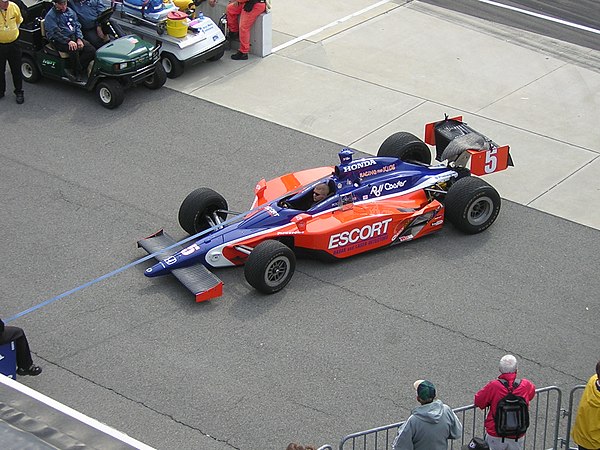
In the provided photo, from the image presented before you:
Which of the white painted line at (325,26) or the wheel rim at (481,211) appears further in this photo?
Answer: the white painted line at (325,26)

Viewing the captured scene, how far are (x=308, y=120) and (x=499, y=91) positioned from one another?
9.72ft

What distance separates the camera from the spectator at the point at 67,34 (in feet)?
48.4

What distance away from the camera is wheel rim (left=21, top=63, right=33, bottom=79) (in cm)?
1554

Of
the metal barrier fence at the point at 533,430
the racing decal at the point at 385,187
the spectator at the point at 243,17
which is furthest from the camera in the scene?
the spectator at the point at 243,17

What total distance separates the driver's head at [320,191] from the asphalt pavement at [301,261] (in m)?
0.73

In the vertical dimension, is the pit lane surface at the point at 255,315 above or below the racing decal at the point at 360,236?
below

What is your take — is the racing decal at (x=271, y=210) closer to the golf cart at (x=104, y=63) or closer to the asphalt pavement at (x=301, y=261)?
the asphalt pavement at (x=301, y=261)

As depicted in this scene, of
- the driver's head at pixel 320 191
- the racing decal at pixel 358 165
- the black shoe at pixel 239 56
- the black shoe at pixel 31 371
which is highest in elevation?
the racing decal at pixel 358 165

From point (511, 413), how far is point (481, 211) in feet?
14.2

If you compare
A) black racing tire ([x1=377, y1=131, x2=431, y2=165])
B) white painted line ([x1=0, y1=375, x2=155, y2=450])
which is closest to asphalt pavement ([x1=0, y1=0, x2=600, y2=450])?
black racing tire ([x1=377, y1=131, x2=431, y2=165])

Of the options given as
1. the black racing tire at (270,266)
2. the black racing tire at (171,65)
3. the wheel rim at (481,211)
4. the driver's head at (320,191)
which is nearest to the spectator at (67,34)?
the black racing tire at (171,65)

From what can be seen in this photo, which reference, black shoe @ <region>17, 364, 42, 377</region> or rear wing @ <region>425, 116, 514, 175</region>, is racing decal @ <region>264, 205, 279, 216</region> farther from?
black shoe @ <region>17, 364, 42, 377</region>

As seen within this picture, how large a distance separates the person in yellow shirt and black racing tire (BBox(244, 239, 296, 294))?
19.3 feet

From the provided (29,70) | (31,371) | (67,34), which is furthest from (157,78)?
(31,371)
